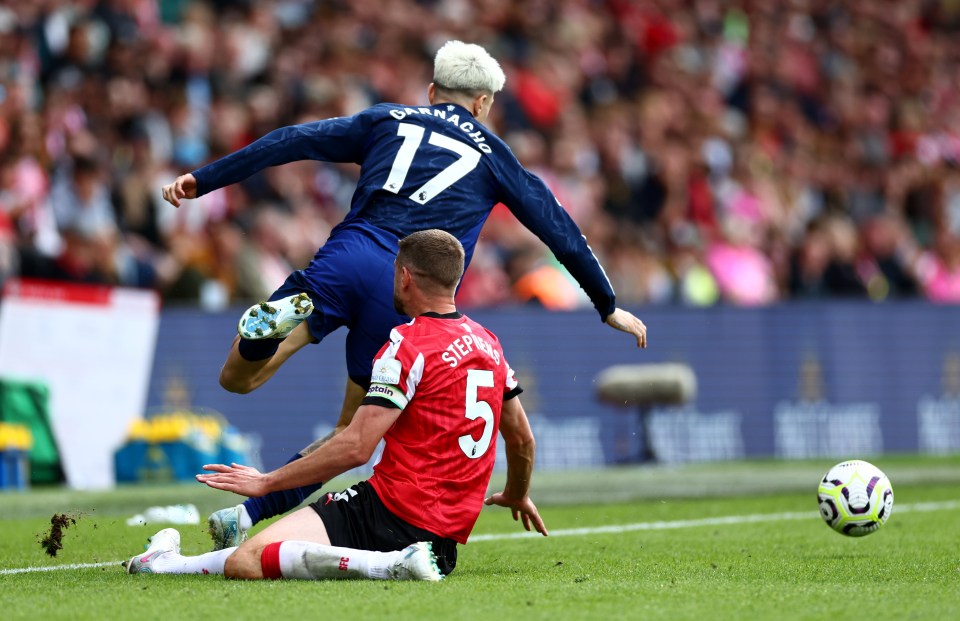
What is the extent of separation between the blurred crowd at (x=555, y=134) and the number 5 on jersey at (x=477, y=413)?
Result: 26.1 feet

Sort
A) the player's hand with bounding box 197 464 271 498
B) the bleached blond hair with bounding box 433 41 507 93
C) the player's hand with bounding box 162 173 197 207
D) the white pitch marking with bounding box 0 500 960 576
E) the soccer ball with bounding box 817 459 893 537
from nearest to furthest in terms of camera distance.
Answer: the player's hand with bounding box 197 464 271 498 → the player's hand with bounding box 162 173 197 207 → the bleached blond hair with bounding box 433 41 507 93 → the soccer ball with bounding box 817 459 893 537 → the white pitch marking with bounding box 0 500 960 576

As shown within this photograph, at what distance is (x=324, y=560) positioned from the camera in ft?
18.6

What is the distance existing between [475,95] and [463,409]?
5.67 ft

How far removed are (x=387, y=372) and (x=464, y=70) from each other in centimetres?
178

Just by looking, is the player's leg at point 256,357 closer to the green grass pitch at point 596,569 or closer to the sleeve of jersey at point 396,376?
the sleeve of jersey at point 396,376

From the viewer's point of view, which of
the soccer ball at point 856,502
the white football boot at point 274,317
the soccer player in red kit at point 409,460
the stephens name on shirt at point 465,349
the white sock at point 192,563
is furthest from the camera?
the soccer ball at point 856,502

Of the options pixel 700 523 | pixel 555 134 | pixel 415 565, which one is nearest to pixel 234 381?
pixel 415 565

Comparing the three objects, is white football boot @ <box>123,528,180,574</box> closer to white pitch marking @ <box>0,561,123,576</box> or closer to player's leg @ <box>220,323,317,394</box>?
white pitch marking @ <box>0,561,123,576</box>

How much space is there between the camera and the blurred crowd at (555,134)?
1406cm

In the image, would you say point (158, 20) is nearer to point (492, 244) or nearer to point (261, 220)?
point (261, 220)

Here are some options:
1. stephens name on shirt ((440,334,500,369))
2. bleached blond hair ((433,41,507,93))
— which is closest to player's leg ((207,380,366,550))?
stephens name on shirt ((440,334,500,369))

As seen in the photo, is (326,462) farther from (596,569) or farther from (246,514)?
(596,569)

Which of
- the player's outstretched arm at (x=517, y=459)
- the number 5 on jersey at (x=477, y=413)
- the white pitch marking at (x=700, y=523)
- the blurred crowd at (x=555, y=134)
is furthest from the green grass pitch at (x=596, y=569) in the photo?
the blurred crowd at (x=555, y=134)

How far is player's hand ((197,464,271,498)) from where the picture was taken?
217 inches
